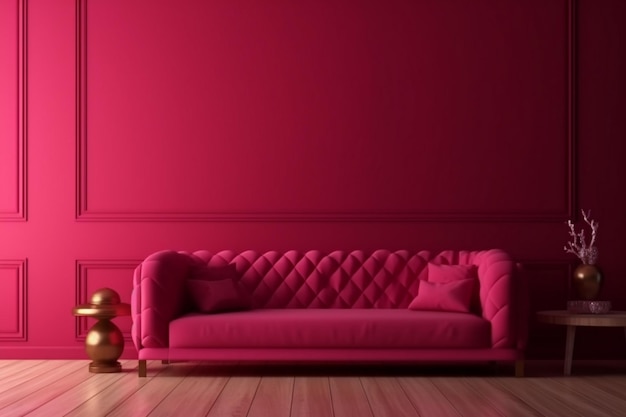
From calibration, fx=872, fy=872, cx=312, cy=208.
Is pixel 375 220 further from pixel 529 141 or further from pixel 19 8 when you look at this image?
pixel 19 8

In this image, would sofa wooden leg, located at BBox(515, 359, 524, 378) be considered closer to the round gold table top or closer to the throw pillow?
the throw pillow

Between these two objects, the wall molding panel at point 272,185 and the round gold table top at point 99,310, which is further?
the wall molding panel at point 272,185

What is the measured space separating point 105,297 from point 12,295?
1005 mm

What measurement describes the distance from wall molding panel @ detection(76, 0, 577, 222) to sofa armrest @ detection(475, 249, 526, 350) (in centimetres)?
93

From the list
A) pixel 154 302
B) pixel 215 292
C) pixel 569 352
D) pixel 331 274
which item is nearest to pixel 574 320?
pixel 569 352

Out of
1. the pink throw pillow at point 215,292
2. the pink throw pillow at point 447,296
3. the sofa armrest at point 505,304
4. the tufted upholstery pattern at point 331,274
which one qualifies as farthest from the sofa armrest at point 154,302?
the sofa armrest at point 505,304

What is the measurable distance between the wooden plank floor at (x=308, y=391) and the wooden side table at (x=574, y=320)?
14 cm

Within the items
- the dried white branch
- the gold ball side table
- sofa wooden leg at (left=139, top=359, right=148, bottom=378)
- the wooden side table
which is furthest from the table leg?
the gold ball side table

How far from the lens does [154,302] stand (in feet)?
16.7

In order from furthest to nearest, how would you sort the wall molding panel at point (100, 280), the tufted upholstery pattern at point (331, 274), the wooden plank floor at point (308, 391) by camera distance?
1. the wall molding panel at point (100, 280)
2. the tufted upholstery pattern at point (331, 274)
3. the wooden plank floor at point (308, 391)

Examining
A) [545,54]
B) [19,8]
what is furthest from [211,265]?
[545,54]

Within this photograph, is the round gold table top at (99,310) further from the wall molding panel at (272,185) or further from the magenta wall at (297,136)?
the wall molding panel at (272,185)

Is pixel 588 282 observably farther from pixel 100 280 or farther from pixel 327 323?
pixel 100 280

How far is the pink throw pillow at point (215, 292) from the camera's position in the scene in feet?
17.3
